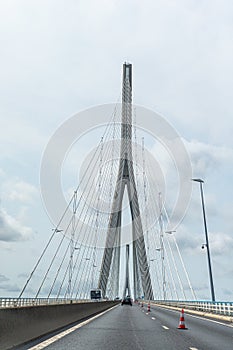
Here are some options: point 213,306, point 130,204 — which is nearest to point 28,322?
point 213,306

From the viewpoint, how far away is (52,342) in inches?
468

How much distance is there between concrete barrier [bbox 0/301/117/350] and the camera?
970 centimetres

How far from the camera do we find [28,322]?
1193 cm

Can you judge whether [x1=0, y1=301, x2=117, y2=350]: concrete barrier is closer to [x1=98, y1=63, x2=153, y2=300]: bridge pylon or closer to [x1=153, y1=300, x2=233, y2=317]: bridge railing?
[x1=153, y1=300, x2=233, y2=317]: bridge railing

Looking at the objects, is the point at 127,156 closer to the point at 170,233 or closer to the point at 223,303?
the point at 170,233

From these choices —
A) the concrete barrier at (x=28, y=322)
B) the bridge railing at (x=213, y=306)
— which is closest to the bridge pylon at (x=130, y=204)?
the bridge railing at (x=213, y=306)

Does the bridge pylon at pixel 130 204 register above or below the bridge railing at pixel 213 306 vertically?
above

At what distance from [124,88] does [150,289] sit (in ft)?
96.4

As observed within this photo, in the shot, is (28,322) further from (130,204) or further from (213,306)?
(130,204)

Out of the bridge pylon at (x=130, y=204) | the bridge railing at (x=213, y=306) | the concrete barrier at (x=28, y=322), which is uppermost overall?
the bridge pylon at (x=130, y=204)

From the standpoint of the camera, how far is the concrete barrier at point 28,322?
9703 millimetres

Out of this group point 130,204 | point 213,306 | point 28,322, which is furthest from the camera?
point 130,204

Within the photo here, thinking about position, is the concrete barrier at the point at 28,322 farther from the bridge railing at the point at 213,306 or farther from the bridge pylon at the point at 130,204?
the bridge pylon at the point at 130,204

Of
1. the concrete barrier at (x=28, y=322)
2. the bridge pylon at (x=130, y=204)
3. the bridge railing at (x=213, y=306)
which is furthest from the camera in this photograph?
the bridge pylon at (x=130, y=204)
